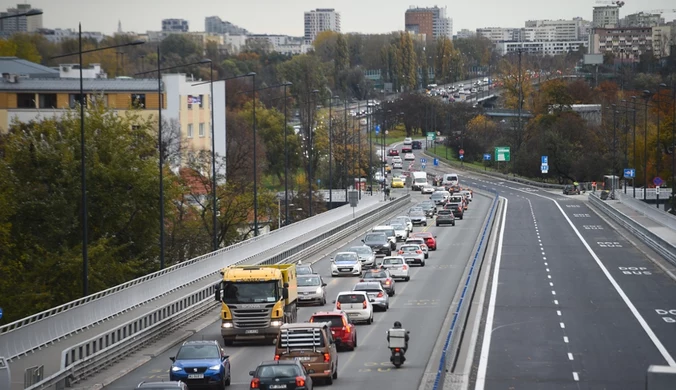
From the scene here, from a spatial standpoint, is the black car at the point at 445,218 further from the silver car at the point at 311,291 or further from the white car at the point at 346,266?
the silver car at the point at 311,291

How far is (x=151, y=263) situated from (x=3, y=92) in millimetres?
45586

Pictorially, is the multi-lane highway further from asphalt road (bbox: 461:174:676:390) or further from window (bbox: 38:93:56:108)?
window (bbox: 38:93:56:108)

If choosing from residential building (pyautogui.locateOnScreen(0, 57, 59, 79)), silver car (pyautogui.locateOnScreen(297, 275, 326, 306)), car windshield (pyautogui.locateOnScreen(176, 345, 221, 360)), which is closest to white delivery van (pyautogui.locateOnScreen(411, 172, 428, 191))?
residential building (pyautogui.locateOnScreen(0, 57, 59, 79))

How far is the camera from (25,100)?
4060 inches

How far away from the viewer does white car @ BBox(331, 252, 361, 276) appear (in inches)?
2212

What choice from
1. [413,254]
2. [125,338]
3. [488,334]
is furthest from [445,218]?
[125,338]

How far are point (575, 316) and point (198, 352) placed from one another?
18090 mm

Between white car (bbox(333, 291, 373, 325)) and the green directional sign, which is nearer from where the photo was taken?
white car (bbox(333, 291, 373, 325))

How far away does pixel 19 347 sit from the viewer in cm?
2733

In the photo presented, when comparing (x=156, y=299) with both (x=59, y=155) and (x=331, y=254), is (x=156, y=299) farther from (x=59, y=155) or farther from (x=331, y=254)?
(x=331, y=254)

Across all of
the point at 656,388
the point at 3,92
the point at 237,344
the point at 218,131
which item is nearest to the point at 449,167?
the point at 218,131

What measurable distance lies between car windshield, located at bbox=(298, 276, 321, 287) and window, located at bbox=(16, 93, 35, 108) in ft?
208

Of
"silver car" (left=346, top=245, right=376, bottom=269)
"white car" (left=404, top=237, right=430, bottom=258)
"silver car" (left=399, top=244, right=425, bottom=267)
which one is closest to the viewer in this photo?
"silver car" (left=346, top=245, right=376, bottom=269)

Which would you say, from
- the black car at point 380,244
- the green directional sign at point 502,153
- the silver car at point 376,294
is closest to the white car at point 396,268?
the silver car at point 376,294
